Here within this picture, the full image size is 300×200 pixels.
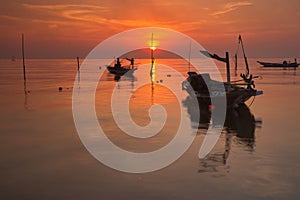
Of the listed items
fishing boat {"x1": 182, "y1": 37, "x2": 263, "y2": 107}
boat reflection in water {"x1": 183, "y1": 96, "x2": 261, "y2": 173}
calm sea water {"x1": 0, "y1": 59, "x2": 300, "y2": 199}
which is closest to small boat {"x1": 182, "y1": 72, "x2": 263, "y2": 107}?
fishing boat {"x1": 182, "y1": 37, "x2": 263, "y2": 107}

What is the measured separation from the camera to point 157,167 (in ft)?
44.3

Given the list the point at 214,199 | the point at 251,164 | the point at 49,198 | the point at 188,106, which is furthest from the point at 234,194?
the point at 188,106

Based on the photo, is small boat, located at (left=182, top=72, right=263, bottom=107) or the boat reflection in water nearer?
the boat reflection in water

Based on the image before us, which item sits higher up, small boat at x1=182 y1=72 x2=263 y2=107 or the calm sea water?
small boat at x1=182 y1=72 x2=263 y2=107

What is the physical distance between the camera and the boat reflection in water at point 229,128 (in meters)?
14.1

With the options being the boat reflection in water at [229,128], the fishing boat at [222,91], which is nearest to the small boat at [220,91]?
the fishing boat at [222,91]

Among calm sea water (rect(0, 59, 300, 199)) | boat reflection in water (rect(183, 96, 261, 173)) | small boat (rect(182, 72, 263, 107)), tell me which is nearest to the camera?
calm sea water (rect(0, 59, 300, 199))

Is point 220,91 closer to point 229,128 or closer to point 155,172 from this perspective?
point 229,128

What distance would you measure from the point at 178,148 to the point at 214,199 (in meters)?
6.00

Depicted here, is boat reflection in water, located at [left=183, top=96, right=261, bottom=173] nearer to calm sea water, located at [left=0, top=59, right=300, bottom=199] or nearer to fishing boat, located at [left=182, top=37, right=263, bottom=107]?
calm sea water, located at [left=0, top=59, right=300, bottom=199]

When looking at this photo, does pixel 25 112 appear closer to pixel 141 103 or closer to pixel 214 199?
pixel 141 103

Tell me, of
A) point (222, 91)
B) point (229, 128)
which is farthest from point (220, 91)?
point (229, 128)

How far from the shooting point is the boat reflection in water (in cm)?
1410

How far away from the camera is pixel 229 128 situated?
2052 cm
